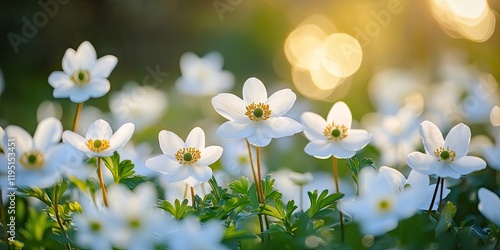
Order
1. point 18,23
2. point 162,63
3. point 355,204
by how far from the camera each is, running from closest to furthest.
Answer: point 355,204, point 18,23, point 162,63

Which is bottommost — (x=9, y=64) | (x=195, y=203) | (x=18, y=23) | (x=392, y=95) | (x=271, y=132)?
(x=195, y=203)

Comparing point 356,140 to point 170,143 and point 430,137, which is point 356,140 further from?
point 170,143

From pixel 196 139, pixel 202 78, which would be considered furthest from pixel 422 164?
pixel 202 78

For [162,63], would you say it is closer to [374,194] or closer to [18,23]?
[18,23]

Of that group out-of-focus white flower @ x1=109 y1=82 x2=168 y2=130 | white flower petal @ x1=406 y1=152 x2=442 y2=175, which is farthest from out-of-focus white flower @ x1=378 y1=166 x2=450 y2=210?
out-of-focus white flower @ x1=109 y1=82 x2=168 y2=130

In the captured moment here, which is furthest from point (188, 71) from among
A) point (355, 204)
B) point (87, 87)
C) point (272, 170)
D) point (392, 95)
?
point (355, 204)

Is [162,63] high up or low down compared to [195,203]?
up

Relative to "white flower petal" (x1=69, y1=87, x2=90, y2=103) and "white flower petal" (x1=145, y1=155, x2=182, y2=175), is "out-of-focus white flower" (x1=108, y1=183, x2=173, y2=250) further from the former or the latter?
"white flower petal" (x1=69, y1=87, x2=90, y2=103)

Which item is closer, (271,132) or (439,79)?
(271,132)
